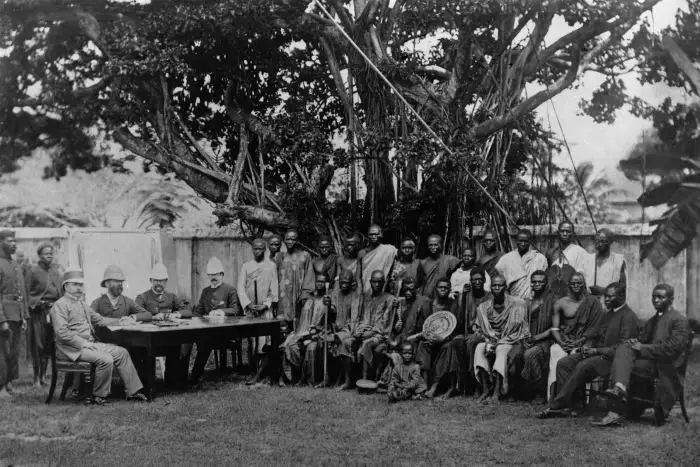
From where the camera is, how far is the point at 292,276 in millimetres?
10219

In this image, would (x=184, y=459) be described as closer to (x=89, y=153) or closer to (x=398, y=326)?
(x=398, y=326)

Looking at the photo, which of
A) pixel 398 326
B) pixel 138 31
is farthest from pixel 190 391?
pixel 138 31

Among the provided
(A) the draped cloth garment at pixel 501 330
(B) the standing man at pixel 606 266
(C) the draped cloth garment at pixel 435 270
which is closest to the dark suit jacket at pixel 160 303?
(C) the draped cloth garment at pixel 435 270

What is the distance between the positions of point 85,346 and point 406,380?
3189mm

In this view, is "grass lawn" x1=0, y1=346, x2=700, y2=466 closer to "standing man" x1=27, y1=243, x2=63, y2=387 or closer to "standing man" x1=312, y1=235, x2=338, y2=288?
"standing man" x1=27, y1=243, x2=63, y2=387

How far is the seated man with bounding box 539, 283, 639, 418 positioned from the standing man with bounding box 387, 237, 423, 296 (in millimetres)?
2559

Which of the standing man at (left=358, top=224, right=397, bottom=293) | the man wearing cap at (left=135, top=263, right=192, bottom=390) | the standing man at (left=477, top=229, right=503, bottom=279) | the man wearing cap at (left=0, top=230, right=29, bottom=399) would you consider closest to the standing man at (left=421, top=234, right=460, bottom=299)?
the standing man at (left=477, top=229, right=503, bottom=279)

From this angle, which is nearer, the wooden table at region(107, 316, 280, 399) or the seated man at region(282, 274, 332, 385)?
the wooden table at region(107, 316, 280, 399)

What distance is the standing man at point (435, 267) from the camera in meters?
9.40

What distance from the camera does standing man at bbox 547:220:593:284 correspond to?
8.76 metres

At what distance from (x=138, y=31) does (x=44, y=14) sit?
73.1 inches

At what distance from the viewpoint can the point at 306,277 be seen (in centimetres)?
997

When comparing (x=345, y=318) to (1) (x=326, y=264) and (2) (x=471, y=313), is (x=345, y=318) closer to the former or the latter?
(1) (x=326, y=264)

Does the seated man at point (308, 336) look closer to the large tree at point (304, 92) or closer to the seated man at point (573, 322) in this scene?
the large tree at point (304, 92)
